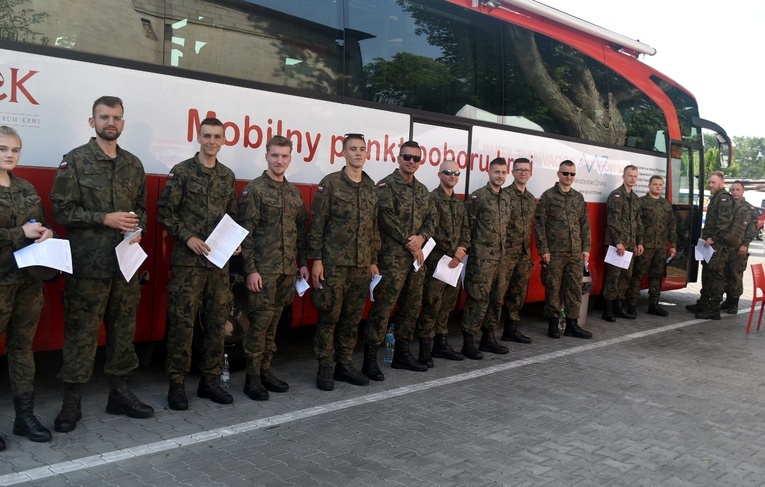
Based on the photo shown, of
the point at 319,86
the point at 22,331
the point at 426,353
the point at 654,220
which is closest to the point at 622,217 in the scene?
the point at 654,220

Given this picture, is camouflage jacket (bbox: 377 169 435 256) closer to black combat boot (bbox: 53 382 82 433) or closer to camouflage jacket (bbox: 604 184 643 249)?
black combat boot (bbox: 53 382 82 433)

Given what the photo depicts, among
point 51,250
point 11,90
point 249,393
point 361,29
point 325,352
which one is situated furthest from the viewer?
point 361,29

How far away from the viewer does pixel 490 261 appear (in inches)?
290

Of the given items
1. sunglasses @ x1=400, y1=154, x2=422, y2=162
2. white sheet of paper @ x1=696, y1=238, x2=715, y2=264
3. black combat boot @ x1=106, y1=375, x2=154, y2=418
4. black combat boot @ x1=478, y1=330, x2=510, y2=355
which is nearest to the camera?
black combat boot @ x1=106, y1=375, x2=154, y2=418

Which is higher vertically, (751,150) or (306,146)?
(751,150)

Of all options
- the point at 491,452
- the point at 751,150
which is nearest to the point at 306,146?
the point at 491,452

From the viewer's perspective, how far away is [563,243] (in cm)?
854

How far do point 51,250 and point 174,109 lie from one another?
1.58 metres

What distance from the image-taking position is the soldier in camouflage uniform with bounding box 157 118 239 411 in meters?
5.08

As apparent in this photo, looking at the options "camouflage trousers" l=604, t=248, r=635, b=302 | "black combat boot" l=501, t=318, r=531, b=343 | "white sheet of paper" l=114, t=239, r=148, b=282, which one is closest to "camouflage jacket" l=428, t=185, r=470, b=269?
"black combat boot" l=501, t=318, r=531, b=343

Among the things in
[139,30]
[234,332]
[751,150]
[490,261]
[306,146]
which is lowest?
[234,332]

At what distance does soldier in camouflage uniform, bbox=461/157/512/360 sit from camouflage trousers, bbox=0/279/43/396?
4.22 meters

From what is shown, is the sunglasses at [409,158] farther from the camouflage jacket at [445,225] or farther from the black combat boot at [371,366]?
the black combat boot at [371,366]

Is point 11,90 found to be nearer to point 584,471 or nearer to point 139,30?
point 139,30
